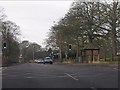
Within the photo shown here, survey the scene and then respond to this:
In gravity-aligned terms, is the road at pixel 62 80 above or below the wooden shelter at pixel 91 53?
below

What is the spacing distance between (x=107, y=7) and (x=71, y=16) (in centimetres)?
817

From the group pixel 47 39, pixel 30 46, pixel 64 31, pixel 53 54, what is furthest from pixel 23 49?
pixel 64 31

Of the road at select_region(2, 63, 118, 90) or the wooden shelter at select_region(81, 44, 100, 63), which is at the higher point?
the wooden shelter at select_region(81, 44, 100, 63)

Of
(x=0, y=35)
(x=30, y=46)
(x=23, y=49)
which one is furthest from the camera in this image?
(x=30, y=46)

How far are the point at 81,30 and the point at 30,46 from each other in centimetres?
11691

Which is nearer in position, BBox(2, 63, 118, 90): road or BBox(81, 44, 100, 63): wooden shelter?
BBox(2, 63, 118, 90): road

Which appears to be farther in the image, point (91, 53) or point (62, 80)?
point (91, 53)

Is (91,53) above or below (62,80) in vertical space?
above

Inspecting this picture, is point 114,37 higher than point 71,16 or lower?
lower

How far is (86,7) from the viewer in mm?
71688

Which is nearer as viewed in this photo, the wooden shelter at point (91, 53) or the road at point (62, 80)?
the road at point (62, 80)

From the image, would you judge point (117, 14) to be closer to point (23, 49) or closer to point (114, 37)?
point (114, 37)

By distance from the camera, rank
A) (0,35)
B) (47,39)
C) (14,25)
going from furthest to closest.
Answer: (47,39), (14,25), (0,35)

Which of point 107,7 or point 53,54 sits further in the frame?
point 53,54
